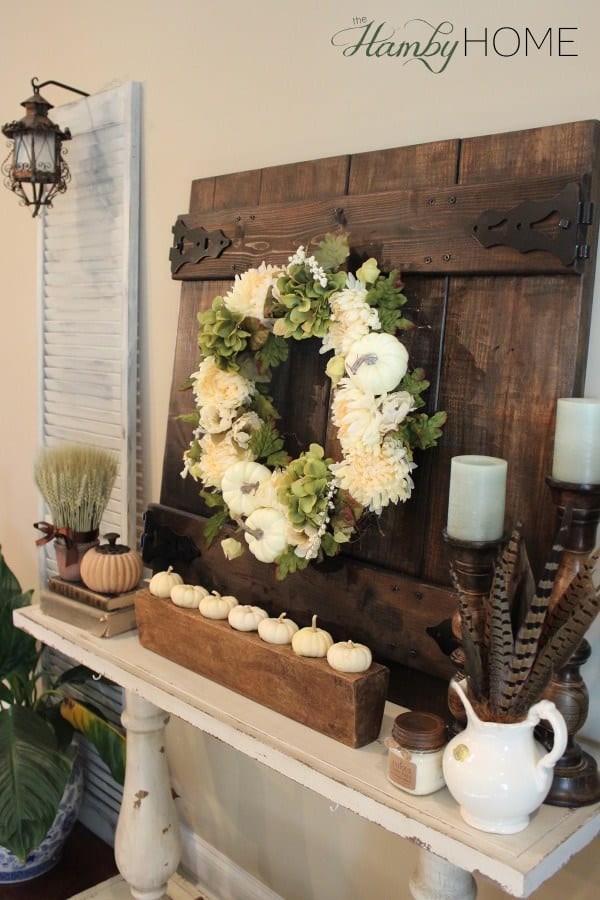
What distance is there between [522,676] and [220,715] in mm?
547

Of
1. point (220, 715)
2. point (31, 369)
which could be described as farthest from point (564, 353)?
point (31, 369)

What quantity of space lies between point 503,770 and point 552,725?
8 centimetres

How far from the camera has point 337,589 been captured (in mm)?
1500

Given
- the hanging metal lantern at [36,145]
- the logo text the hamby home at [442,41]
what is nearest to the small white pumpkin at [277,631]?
the logo text the hamby home at [442,41]

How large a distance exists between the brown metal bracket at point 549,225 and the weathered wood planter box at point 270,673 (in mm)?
687

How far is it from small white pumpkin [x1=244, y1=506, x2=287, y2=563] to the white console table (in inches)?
10.3

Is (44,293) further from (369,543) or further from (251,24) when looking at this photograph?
(369,543)

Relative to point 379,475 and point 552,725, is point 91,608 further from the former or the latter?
point 552,725

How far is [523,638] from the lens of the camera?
1067mm

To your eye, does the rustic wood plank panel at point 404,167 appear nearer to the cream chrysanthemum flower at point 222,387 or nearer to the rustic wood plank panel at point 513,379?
the rustic wood plank panel at point 513,379

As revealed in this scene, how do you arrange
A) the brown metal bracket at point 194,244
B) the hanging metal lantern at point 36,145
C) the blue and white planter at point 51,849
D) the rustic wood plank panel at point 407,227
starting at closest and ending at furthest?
the rustic wood plank panel at point 407,227 → the brown metal bracket at point 194,244 → the hanging metal lantern at point 36,145 → the blue and white planter at point 51,849

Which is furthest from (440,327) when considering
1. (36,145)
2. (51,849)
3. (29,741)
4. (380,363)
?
(51,849)

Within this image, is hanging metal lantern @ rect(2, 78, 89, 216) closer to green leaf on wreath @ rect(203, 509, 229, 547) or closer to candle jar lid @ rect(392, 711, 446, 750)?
green leaf on wreath @ rect(203, 509, 229, 547)

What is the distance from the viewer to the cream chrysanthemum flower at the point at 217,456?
4.91 ft
